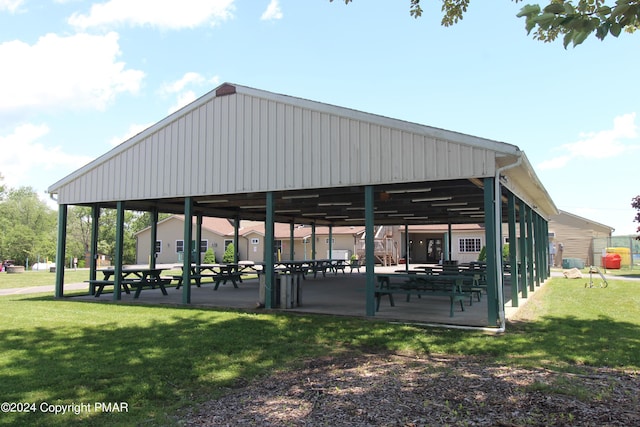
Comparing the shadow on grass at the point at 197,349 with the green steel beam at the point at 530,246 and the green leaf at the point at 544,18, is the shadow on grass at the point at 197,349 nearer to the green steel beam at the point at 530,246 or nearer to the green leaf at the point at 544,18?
the green leaf at the point at 544,18

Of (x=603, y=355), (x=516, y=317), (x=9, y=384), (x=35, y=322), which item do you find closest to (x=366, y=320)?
(x=516, y=317)

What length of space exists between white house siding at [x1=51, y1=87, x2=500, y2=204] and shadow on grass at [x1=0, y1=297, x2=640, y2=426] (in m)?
2.82

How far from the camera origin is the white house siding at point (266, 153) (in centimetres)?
808

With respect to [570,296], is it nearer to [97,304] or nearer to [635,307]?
[635,307]

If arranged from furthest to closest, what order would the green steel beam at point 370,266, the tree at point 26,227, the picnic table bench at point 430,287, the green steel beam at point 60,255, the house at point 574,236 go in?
1. the tree at point 26,227
2. the house at point 574,236
3. the green steel beam at point 60,255
4. the green steel beam at point 370,266
5. the picnic table bench at point 430,287

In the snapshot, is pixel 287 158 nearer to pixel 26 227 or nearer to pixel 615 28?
pixel 615 28

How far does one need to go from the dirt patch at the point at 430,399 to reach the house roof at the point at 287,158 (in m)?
3.87

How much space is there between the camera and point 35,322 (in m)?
8.41

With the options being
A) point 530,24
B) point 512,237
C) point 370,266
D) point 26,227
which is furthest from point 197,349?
point 26,227

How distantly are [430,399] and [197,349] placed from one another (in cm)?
349

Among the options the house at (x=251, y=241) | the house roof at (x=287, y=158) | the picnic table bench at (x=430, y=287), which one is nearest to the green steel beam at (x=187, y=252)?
the house roof at (x=287, y=158)

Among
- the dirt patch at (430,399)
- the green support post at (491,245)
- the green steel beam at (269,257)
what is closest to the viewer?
the dirt patch at (430,399)

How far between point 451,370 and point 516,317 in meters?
4.28

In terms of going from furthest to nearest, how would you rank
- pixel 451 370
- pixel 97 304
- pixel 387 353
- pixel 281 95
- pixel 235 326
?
1. pixel 97 304
2. pixel 281 95
3. pixel 235 326
4. pixel 387 353
5. pixel 451 370
